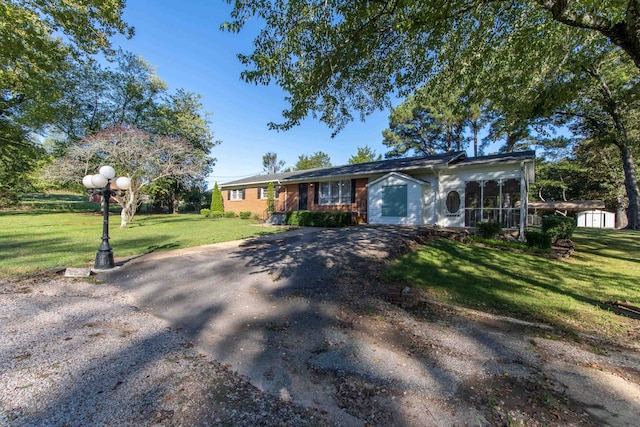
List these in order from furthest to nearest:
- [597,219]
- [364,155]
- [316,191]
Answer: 1. [364,155]
2. [597,219]
3. [316,191]

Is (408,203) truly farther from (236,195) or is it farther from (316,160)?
(316,160)

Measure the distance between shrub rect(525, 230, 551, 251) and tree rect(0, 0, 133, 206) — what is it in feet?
57.7

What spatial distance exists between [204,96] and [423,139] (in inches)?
958

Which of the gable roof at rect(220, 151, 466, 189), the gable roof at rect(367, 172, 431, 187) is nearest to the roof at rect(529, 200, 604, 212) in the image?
the gable roof at rect(220, 151, 466, 189)

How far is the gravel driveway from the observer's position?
2.08 meters

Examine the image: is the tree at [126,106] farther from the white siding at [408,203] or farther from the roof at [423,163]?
the white siding at [408,203]

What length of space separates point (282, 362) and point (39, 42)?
1622cm

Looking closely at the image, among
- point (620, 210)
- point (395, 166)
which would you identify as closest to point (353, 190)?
point (395, 166)

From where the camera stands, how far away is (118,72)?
23922mm

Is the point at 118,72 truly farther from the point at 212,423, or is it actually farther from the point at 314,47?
the point at 212,423

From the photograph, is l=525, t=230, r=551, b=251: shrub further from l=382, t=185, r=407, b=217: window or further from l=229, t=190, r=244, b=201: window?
l=229, t=190, r=244, b=201: window

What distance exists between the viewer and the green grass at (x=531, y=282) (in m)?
4.40

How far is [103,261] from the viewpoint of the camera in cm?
606

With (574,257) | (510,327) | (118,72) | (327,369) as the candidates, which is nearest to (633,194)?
(574,257)
